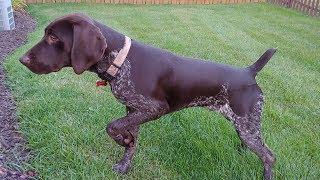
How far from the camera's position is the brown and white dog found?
3.05 m

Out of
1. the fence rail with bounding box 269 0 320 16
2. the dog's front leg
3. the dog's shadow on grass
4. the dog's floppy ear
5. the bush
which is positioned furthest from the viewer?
the fence rail with bounding box 269 0 320 16

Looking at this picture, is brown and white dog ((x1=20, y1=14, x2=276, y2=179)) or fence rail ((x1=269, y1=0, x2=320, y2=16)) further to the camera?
fence rail ((x1=269, y1=0, x2=320, y2=16))

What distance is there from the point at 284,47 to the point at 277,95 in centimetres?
326

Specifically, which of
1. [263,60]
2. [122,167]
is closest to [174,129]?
[122,167]

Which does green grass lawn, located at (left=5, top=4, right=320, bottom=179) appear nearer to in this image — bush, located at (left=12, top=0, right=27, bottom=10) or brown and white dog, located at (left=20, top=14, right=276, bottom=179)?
brown and white dog, located at (left=20, top=14, right=276, bottom=179)

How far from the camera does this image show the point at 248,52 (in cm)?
815

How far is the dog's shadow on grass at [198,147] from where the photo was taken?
386cm

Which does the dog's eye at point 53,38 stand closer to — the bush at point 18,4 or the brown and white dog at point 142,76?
the brown and white dog at point 142,76

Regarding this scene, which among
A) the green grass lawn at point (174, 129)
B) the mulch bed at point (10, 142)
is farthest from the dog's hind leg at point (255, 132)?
the mulch bed at point (10, 142)

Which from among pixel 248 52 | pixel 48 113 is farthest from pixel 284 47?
pixel 48 113

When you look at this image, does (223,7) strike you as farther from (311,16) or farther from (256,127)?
(256,127)

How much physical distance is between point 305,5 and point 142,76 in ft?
38.0

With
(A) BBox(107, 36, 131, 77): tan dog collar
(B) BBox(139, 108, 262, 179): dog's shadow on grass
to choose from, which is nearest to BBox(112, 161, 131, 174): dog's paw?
(B) BBox(139, 108, 262, 179): dog's shadow on grass

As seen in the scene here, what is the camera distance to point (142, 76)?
332 centimetres
